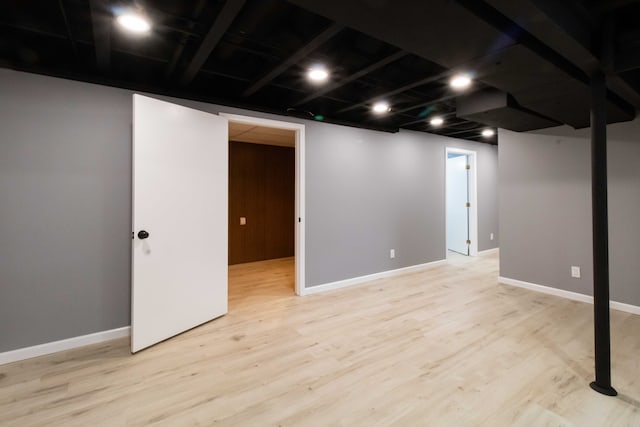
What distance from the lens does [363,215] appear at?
14.5ft

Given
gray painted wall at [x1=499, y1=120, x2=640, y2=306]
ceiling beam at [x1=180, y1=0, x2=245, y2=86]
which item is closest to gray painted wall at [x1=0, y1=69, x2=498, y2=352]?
ceiling beam at [x1=180, y1=0, x2=245, y2=86]

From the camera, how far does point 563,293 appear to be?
3.77 m

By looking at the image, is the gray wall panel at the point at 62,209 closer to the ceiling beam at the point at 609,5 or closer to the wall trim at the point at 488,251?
the ceiling beam at the point at 609,5

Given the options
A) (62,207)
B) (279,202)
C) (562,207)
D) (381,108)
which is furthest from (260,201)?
(562,207)

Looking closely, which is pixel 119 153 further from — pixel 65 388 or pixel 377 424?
pixel 377 424

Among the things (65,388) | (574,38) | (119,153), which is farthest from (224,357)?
(574,38)

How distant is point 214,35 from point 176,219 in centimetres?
158

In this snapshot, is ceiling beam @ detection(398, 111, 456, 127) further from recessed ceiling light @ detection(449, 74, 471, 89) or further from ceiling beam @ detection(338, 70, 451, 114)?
ceiling beam @ detection(338, 70, 451, 114)

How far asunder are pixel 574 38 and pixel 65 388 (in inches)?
153

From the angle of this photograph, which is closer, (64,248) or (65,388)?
(65,388)

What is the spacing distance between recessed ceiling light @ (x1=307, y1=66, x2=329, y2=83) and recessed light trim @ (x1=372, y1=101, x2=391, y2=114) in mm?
912

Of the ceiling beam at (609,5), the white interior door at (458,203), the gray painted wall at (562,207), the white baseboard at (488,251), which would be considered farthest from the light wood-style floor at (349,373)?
the white interior door at (458,203)

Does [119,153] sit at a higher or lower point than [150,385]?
higher

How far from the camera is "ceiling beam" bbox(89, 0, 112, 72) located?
68.6 inches
